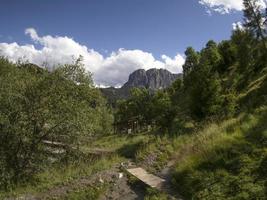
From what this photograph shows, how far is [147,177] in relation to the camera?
11.7 meters

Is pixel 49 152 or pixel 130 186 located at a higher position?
pixel 49 152

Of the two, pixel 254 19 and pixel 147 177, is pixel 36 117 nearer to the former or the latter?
pixel 147 177

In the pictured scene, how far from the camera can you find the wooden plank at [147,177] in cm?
1057

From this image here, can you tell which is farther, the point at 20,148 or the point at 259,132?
the point at 20,148

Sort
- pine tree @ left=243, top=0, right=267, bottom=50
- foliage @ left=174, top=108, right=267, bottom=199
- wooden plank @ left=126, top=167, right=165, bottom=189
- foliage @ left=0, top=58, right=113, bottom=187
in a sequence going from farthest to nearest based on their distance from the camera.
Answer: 1. pine tree @ left=243, top=0, right=267, bottom=50
2. foliage @ left=0, top=58, right=113, bottom=187
3. wooden plank @ left=126, top=167, right=165, bottom=189
4. foliage @ left=174, top=108, right=267, bottom=199

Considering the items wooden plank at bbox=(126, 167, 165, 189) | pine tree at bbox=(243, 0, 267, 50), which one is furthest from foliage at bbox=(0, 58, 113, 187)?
pine tree at bbox=(243, 0, 267, 50)

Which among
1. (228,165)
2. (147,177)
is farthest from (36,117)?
(228,165)

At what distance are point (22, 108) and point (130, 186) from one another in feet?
18.2

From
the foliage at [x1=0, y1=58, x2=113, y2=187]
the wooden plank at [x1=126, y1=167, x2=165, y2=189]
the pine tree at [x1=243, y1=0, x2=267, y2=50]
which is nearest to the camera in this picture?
the wooden plank at [x1=126, y1=167, x2=165, y2=189]

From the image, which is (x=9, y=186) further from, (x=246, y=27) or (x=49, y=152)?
(x=246, y=27)

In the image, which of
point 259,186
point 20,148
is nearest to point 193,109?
point 20,148

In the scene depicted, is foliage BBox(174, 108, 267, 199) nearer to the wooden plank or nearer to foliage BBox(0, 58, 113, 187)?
the wooden plank

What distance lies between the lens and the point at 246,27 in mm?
51781

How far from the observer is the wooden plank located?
10574 millimetres
